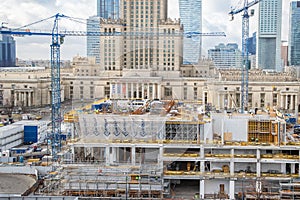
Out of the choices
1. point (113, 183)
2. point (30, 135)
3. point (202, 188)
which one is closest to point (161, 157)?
point (202, 188)

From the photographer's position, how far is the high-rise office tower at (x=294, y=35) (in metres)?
77.4

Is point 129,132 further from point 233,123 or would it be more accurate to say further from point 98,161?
point 233,123

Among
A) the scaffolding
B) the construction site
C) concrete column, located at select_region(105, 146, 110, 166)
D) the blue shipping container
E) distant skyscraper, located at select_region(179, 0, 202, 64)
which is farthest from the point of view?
distant skyscraper, located at select_region(179, 0, 202, 64)

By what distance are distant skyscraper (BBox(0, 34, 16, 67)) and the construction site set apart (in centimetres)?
5755

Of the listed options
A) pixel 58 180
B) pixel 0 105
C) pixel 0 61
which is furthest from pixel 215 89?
pixel 0 61

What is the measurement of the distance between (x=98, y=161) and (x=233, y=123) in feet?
13.1

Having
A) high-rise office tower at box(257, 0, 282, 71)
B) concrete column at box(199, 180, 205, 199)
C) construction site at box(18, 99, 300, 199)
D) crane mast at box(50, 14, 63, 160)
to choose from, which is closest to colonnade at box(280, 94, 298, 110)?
crane mast at box(50, 14, 63, 160)

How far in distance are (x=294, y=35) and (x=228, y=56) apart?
25.5 metres

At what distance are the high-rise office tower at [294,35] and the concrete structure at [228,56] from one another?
21032mm

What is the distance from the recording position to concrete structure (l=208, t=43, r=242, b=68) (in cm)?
5469

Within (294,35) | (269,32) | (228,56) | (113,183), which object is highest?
(269,32)

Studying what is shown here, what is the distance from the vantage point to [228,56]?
60000 mm

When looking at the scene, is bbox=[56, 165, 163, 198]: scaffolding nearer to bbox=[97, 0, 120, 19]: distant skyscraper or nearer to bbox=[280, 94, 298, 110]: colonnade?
bbox=[280, 94, 298, 110]: colonnade

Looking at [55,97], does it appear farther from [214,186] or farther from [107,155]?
[214,186]
